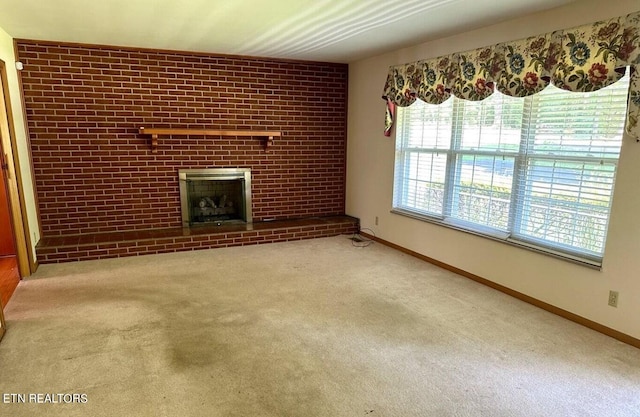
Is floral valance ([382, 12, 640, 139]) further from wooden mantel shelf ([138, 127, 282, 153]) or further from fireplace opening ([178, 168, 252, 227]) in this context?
fireplace opening ([178, 168, 252, 227])

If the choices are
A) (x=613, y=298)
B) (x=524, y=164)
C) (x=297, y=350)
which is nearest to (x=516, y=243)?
(x=524, y=164)

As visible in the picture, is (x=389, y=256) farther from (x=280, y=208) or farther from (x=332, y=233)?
(x=280, y=208)

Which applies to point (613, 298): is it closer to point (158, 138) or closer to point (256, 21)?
point (256, 21)

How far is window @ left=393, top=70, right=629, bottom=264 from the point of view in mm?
2613

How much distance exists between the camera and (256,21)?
307 centimetres

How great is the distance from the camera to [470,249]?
356cm

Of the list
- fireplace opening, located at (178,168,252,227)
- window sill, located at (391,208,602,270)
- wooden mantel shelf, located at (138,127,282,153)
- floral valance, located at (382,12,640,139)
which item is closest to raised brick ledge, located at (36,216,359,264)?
fireplace opening, located at (178,168,252,227)

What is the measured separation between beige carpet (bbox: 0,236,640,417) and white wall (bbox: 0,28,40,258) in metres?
0.58

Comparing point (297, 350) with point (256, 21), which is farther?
point (256, 21)

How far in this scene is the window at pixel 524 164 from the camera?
2.61 m

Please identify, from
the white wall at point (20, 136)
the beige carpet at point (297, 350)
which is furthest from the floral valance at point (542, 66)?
the white wall at point (20, 136)

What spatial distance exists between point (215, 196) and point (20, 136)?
205 centimetres

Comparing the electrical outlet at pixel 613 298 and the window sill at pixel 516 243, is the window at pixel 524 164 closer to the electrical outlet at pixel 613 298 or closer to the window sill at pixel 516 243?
the window sill at pixel 516 243

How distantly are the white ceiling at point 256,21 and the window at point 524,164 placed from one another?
71 cm
